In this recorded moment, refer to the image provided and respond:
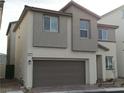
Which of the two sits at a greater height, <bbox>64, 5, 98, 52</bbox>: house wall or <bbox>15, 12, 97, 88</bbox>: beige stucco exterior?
<bbox>64, 5, 98, 52</bbox>: house wall

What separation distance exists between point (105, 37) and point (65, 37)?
8.25 meters

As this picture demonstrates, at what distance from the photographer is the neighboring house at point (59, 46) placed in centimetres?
1806

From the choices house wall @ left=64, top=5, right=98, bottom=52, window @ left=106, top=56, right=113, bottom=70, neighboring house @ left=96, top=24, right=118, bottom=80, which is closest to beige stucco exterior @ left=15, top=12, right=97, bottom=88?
house wall @ left=64, top=5, right=98, bottom=52

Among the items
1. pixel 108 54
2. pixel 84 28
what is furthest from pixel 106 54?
pixel 84 28

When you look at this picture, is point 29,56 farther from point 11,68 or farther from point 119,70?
point 119,70

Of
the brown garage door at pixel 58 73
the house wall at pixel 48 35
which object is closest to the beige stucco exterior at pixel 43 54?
the house wall at pixel 48 35

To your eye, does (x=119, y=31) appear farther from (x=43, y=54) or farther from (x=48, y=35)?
(x=43, y=54)

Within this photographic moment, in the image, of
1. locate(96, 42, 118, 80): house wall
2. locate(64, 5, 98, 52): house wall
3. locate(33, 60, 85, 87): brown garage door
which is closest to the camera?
locate(33, 60, 85, 87): brown garage door

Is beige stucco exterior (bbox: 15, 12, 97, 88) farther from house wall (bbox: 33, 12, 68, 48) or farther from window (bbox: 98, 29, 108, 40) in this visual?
window (bbox: 98, 29, 108, 40)

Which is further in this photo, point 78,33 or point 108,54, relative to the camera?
point 108,54

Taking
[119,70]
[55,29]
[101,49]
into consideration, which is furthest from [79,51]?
[119,70]

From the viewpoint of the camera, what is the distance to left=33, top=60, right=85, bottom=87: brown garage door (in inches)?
726

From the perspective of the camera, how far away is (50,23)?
743 inches

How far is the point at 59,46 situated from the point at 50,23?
223 cm
